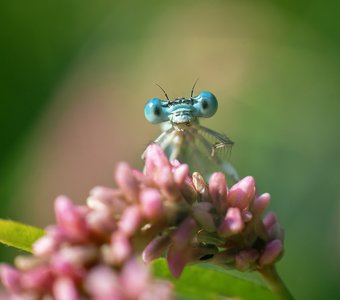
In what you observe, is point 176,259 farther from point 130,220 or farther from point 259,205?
point 259,205

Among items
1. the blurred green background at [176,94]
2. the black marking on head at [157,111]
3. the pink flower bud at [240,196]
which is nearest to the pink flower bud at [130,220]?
the pink flower bud at [240,196]

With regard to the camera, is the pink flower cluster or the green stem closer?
the pink flower cluster

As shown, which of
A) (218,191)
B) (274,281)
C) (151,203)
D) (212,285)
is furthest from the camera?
(212,285)

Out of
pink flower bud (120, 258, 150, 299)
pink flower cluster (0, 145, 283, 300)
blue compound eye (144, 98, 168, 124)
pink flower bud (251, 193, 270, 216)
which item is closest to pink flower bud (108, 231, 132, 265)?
pink flower cluster (0, 145, 283, 300)

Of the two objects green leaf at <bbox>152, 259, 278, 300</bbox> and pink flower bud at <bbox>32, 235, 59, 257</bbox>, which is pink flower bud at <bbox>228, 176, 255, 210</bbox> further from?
pink flower bud at <bbox>32, 235, 59, 257</bbox>

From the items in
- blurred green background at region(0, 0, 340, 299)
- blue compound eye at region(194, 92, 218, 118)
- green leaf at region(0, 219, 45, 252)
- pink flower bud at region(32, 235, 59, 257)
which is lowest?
pink flower bud at region(32, 235, 59, 257)

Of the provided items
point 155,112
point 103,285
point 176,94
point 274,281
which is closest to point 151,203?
point 103,285
